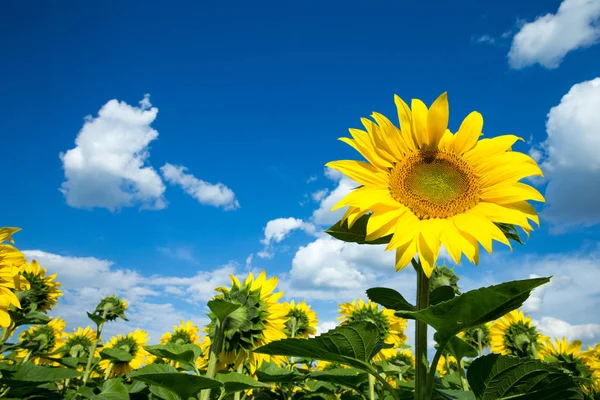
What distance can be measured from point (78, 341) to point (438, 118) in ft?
28.9

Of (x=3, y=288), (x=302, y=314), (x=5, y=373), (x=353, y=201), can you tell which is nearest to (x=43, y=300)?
(x=5, y=373)

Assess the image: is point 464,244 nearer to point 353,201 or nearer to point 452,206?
point 452,206

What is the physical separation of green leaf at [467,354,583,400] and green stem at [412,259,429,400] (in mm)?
305

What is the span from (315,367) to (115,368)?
163 inches

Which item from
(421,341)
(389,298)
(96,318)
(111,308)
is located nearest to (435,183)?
(389,298)

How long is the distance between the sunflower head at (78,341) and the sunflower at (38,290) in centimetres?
240

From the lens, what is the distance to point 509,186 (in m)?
2.13

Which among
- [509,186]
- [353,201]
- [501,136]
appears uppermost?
[501,136]

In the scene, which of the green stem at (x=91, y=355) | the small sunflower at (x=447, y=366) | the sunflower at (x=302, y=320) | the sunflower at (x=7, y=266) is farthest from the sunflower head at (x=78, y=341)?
the small sunflower at (x=447, y=366)

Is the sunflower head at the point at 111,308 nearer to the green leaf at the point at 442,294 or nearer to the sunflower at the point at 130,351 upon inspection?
the sunflower at the point at 130,351

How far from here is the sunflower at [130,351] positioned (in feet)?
28.3

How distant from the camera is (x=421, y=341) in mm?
1681

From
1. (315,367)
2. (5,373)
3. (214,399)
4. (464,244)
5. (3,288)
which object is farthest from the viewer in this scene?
(315,367)

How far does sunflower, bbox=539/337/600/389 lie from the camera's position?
212 inches
